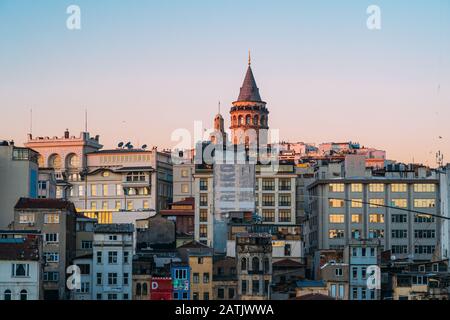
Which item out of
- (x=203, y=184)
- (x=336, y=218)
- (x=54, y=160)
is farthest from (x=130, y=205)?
(x=336, y=218)

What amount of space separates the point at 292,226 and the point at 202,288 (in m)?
13.8

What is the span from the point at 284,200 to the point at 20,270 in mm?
33732

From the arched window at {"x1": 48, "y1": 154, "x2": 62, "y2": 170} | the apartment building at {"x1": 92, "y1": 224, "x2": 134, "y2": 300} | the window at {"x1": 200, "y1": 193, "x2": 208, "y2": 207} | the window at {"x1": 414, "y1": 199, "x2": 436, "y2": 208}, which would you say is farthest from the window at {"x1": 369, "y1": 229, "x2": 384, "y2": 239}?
the arched window at {"x1": 48, "y1": 154, "x2": 62, "y2": 170}

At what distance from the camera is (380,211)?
275 ft

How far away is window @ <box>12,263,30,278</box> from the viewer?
185ft

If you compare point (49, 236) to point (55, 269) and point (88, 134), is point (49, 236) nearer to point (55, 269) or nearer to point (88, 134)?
point (55, 269)

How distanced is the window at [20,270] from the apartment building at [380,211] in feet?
94.3

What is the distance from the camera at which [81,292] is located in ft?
202

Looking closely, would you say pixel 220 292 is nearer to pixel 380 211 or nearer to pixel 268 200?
pixel 380 211

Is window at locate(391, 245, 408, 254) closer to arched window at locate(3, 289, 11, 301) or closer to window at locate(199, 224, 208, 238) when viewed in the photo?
window at locate(199, 224, 208, 238)

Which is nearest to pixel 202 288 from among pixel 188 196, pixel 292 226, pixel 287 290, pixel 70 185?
pixel 287 290

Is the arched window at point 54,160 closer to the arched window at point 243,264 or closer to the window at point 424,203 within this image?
the window at point 424,203

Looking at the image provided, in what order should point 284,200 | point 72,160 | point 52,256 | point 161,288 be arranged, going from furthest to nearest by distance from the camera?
point 72,160, point 284,200, point 52,256, point 161,288
